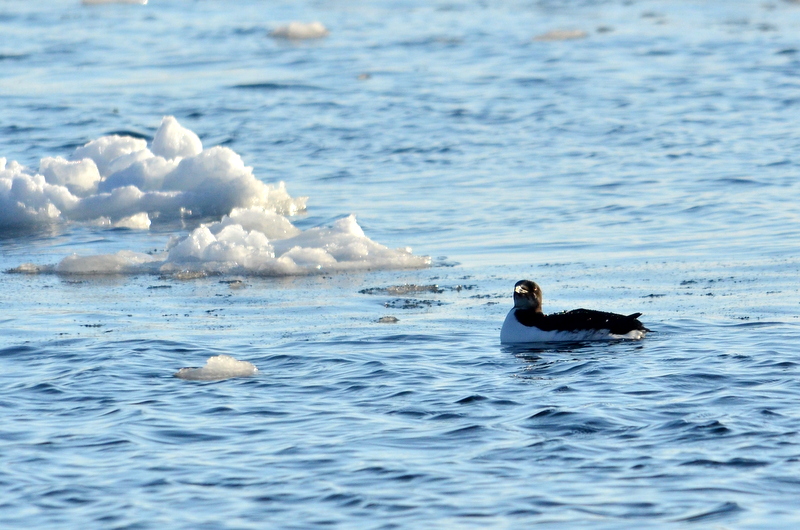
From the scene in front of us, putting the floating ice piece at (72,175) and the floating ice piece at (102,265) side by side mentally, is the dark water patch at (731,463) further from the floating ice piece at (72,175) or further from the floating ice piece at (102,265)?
the floating ice piece at (72,175)

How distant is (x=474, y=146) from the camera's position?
19.5 meters

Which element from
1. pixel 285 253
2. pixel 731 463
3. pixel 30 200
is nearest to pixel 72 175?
pixel 30 200

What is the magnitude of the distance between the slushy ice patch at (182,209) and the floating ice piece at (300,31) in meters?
12.6

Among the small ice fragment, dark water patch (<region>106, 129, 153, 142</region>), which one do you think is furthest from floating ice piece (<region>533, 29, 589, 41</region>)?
the small ice fragment

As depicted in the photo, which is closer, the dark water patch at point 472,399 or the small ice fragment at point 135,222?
the dark water patch at point 472,399

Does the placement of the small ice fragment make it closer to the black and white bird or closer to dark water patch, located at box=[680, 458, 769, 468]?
the black and white bird

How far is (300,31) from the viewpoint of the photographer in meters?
Result: 30.2

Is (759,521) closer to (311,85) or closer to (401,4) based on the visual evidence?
(311,85)

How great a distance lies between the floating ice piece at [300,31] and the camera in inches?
1185

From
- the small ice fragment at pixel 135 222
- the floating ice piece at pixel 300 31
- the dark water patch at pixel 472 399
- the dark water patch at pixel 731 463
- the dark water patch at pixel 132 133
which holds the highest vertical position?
the floating ice piece at pixel 300 31

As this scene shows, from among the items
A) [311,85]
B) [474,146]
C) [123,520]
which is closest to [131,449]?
[123,520]

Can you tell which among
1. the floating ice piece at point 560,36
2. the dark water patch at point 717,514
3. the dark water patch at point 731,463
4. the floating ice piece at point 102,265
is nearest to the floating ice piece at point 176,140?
the floating ice piece at point 102,265

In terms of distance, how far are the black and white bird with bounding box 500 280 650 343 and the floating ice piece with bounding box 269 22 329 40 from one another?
20.8m

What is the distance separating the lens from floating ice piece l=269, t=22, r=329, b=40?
1185 inches
